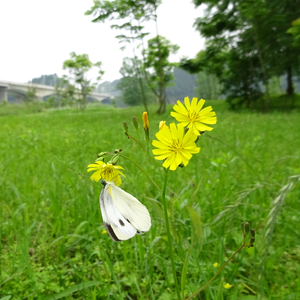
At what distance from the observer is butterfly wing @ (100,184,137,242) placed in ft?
1.39

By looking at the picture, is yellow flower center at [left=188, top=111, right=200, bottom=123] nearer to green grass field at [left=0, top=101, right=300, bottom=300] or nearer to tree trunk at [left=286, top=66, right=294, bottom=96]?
green grass field at [left=0, top=101, right=300, bottom=300]

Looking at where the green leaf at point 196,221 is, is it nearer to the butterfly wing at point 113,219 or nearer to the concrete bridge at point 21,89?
the butterfly wing at point 113,219

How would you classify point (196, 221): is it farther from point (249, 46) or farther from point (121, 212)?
point (249, 46)

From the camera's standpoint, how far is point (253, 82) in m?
13.4

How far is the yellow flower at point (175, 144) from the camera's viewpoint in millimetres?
418

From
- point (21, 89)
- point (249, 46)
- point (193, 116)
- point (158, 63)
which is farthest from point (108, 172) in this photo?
point (21, 89)

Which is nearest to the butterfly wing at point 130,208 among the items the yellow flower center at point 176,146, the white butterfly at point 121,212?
the white butterfly at point 121,212

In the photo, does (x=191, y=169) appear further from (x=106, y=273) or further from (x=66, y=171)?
(x=106, y=273)

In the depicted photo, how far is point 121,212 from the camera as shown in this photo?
45 cm

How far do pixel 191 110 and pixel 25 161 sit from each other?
2.79m

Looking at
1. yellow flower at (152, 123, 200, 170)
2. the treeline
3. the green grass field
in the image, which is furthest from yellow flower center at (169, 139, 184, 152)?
the treeline

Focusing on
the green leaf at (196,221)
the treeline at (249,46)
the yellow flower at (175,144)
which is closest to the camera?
the yellow flower at (175,144)

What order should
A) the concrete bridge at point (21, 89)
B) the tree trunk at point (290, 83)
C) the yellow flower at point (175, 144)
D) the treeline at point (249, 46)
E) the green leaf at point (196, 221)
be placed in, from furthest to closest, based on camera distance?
the concrete bridge at point (21, 89)
the tree trunk at point (290, 83)
the treeline at point (249, 46)
the green leaf at point (196, 221)
the yellow flower at point (175, 144)

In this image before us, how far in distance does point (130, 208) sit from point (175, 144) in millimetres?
148
